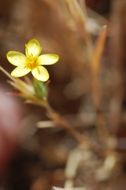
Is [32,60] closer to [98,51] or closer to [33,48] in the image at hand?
[33,48]

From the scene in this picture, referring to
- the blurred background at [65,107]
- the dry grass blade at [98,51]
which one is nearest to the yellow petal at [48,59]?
the dry grass blade at [98,51]

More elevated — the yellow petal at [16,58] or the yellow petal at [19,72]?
the yellow petal at [16,58]

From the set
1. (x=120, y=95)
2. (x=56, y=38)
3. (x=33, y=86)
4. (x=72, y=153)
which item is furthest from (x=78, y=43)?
(x=33, y=86)

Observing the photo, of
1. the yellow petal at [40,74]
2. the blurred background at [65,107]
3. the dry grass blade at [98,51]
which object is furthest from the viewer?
the blurred background at [65,107]

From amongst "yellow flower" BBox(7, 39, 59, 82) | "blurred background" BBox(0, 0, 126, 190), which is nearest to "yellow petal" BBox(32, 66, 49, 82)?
"yellow flower" BBox(7, 39, 59, 82)

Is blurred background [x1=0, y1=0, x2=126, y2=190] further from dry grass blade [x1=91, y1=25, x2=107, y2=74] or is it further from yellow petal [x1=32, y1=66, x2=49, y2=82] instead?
yellow petal [x1=32, y1=66, x2=49, y2=82]

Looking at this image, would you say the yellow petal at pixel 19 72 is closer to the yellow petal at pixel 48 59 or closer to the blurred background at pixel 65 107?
the yellow petal at pixel 48 59

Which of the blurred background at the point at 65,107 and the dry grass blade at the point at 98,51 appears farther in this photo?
the blurred background at the point at 65,107
